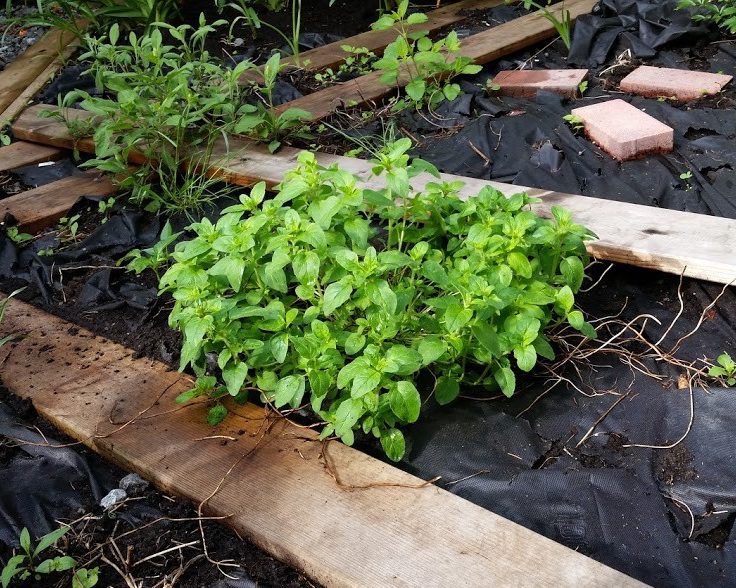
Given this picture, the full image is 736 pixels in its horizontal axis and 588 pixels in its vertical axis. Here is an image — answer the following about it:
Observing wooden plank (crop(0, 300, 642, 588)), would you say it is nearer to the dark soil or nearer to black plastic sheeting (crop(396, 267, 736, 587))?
the dark soil

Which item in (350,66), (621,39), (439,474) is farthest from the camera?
(350,66)

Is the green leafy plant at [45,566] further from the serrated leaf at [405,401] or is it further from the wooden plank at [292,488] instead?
the serrated leaf at [405,401]

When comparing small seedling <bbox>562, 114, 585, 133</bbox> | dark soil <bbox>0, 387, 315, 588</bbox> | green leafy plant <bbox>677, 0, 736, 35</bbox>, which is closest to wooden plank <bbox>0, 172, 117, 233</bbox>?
dark soil <bbox>0, 387, 315, 588</bbox>

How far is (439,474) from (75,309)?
149cm

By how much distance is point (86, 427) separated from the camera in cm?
196

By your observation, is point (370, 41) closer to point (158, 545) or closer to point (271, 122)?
point (271, 122)

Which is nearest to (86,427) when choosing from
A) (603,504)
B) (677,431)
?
(603,504)

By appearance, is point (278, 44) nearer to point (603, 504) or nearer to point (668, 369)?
point (668, 369)

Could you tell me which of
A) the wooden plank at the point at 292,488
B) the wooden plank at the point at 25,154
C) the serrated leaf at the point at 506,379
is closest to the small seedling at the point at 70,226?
the wooden plank at the point at 25,154

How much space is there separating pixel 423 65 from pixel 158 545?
2.69 metres

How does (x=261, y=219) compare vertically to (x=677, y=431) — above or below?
above

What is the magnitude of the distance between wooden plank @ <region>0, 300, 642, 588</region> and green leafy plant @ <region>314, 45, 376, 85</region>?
2.29 meters

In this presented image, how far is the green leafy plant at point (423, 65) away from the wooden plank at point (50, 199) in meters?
1.40

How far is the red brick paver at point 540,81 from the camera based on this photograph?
3.42 meters
